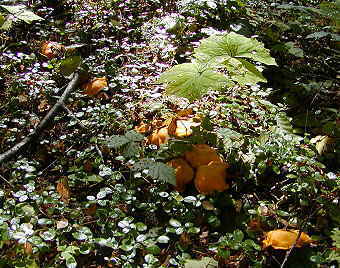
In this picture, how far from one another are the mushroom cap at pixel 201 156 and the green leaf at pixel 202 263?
2.37 ft

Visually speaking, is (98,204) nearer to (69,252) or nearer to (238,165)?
(69,252)

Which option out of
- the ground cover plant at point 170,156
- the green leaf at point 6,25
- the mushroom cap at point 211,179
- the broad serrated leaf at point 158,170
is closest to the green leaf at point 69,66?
the ground cover plant at point 170,156

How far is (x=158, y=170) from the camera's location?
2.47 meters

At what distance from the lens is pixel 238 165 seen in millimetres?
2713

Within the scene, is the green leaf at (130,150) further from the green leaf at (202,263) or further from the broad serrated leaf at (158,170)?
the green leaf at (202,263)

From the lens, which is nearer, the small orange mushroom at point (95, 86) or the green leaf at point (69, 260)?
the green leaf at point (69, 260)

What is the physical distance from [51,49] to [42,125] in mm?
1416

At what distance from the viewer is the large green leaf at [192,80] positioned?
245 cm

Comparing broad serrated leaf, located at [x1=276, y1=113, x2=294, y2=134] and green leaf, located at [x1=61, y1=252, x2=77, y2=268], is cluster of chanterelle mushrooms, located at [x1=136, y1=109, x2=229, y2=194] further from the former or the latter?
green leaf, located at [x1=61, y1=252, x2=77, y2=268]

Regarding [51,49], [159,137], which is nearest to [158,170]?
[159,137]

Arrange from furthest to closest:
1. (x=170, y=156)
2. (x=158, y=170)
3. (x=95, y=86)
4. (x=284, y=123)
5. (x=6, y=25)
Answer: (x=6, y=25) → (x=95, y=86) → (x=284, y=123) → (x=170, y=156) → (x=158, y=170)

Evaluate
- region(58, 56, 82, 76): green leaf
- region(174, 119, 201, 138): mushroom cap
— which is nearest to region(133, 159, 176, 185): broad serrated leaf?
region(174, 119, 201, 138): mushroom cap

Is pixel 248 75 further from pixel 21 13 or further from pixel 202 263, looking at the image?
pixel 21 13

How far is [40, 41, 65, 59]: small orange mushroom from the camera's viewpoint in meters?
4.24
